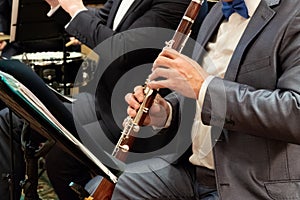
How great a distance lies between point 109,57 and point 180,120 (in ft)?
1.54

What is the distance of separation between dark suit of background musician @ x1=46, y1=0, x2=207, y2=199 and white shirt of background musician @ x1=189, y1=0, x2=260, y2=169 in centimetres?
36

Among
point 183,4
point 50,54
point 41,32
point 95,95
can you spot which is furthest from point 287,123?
point 50,54

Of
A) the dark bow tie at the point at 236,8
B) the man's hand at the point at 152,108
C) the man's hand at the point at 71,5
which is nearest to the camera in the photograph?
the dark bow tie at the point at 236,8

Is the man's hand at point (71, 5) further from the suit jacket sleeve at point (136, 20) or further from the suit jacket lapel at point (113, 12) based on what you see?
the suit jacket lapel at point (113, 12)

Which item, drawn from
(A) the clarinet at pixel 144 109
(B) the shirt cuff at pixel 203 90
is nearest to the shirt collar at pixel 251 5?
(A) the clarinet at pixel 144 109

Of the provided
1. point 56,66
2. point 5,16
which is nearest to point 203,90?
point 56,66

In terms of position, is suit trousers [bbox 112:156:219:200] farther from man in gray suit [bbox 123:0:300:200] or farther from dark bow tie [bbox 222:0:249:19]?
dark bow tie [bbox 222:0:249:19]

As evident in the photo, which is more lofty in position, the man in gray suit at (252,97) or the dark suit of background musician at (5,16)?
the man in gray suit at (252,97)

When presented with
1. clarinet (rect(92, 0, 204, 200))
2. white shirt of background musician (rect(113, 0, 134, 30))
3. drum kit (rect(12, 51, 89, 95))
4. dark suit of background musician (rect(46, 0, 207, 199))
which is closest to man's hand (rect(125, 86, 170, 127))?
clarinet (rect(92, 0, 204, 200))

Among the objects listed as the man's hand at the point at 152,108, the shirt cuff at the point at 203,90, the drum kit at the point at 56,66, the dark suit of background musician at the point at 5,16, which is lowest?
the drum kit at the point at 56,66

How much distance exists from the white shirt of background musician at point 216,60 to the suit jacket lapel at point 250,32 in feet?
0.22

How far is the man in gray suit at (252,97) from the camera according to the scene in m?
1.19

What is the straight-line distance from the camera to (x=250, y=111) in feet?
3.92

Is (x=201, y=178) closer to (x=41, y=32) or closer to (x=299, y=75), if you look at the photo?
(x=299, y=75)
